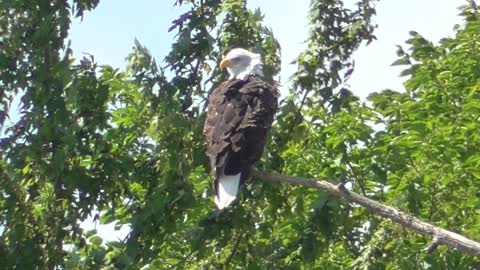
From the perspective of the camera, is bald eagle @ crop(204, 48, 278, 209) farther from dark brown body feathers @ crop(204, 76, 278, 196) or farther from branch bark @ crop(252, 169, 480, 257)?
branch bark @ crop(252, 169, 480, 257)

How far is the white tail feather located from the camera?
730cm

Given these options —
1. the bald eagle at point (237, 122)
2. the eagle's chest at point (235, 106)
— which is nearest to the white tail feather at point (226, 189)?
the bald eagle at point (237, 122)

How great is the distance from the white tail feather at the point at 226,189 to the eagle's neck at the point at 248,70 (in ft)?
3.27

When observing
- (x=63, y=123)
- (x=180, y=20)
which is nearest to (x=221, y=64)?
(x=180, y=20)

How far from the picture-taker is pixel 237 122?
7.74 metres

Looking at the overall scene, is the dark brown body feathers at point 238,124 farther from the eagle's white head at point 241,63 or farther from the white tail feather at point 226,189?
the eagle's white head at point 241,63

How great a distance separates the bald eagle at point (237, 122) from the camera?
7.48m

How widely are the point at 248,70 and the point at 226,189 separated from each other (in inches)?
47.3

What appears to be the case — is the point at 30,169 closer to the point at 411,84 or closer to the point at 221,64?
the point at 221,64

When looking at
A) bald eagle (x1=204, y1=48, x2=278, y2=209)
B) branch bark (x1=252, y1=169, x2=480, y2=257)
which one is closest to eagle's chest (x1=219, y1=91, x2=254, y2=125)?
bald eagle (x1=204, y1=48, x2=278, y2=209)

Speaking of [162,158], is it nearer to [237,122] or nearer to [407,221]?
[237,122]

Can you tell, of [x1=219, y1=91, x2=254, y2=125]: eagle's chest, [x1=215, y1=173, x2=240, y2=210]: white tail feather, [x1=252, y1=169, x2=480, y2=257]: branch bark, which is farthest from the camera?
[x1=219, y1=91, x2=254, y2=125]: eagle's chest

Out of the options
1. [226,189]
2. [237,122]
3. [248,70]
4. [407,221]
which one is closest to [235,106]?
[237,122]

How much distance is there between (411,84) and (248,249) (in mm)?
2880
